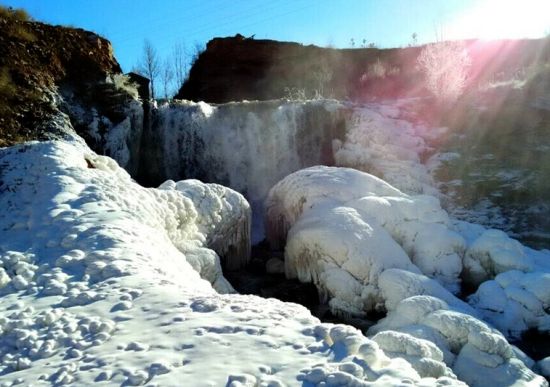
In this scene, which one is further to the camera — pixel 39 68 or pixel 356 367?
pixel 39 68

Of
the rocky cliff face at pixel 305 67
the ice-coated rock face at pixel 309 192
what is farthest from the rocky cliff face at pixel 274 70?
the ice-coated rock face at pixel 309 192

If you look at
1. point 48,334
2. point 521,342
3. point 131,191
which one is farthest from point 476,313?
point 48,334

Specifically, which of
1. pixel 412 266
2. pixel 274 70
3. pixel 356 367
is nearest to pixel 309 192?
pixel 412 266

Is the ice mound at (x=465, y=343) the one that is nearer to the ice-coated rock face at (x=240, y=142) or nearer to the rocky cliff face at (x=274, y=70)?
the ice-coated rock face at (x=240, y=142)

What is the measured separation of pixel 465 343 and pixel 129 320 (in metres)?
3.72

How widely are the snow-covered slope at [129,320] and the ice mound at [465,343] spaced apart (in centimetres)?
122

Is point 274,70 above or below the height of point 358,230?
above

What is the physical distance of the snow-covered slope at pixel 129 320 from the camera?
2.78 m

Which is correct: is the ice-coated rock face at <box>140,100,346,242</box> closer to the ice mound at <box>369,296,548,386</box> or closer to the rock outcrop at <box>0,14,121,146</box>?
the rock outcrop at <box>0,14,121,146</box>

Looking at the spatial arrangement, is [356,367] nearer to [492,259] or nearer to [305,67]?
[492,259]

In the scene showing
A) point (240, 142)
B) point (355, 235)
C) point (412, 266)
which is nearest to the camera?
point (412, 266)

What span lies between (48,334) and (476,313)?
554 cm

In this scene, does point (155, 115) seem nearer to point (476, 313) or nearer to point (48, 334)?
point (476, 313)

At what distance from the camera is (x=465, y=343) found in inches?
218
